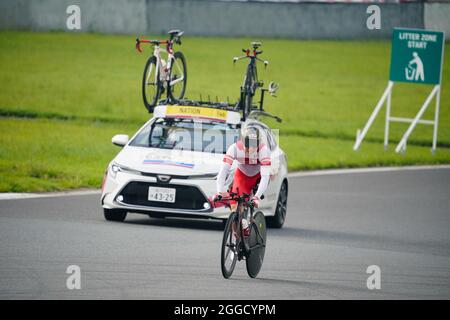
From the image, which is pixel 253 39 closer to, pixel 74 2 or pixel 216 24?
pixel 216 24

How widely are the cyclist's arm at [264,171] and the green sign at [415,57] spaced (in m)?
21.5

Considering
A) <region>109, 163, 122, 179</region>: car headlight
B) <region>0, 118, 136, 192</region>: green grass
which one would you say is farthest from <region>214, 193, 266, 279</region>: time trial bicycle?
<region>0, 118, 136, 192</region>: green grass

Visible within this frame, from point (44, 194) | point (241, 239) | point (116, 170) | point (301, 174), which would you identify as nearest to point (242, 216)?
point (241, 239)

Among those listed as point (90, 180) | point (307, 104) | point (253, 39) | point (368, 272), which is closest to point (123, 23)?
point (253, 39)

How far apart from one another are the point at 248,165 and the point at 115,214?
467cm

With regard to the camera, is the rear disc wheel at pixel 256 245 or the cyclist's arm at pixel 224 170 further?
the rear disc wheel at pixel 256 245

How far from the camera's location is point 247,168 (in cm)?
1337

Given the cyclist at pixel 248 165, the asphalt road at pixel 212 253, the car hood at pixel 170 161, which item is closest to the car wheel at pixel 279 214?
the asphalt road at pixel 212 253

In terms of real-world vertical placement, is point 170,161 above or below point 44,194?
above

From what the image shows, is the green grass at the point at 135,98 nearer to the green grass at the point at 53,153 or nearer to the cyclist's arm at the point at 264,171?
the green grass at the point at 53,153

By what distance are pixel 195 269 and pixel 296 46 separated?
1824 inches

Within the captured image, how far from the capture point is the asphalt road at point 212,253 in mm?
11875

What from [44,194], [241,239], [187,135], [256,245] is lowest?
[44,194]

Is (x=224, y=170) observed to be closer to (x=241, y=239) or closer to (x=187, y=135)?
(x=241, y=239)
